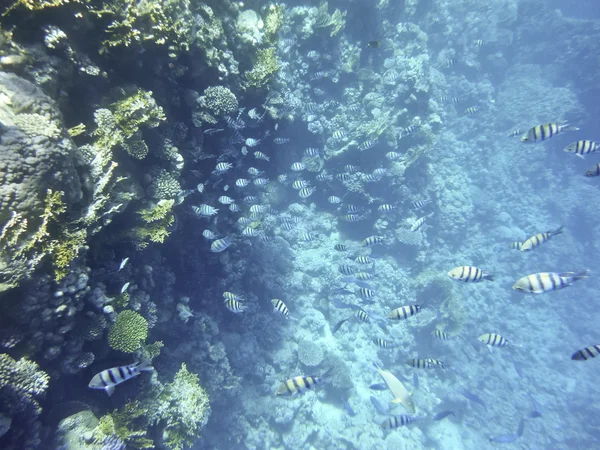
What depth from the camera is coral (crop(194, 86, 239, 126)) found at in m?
5.84

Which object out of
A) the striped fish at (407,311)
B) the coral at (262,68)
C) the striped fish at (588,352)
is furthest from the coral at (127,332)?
the striped fish at (588,352)

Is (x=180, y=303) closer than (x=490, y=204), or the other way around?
(x=180, y=303)

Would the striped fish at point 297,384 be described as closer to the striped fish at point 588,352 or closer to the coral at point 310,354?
the striped fish at point 588,352

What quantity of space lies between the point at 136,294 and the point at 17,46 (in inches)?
141

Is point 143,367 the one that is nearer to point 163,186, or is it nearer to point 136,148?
point 163,186

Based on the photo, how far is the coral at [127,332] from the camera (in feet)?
13.6

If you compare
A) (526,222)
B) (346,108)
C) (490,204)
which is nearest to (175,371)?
(346,108)

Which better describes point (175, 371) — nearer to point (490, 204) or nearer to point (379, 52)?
point (379, 52)

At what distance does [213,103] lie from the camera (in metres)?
5.88

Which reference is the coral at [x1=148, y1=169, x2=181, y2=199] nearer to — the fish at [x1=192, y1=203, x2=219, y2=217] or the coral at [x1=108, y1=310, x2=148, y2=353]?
the fish at [x1=192, y1=203, x2=219, y2=217]

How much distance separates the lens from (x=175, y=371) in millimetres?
5766

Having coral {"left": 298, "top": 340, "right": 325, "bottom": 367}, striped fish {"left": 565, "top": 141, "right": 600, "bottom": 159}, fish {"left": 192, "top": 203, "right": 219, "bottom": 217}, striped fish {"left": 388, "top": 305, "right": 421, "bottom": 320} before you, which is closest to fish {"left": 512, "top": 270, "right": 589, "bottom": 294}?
striped fish {"left": 388, "top": 305, "right": 421, "bottom": 320}

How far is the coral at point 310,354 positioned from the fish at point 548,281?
615 centimetres

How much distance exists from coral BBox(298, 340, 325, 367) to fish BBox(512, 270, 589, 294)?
6.15m
